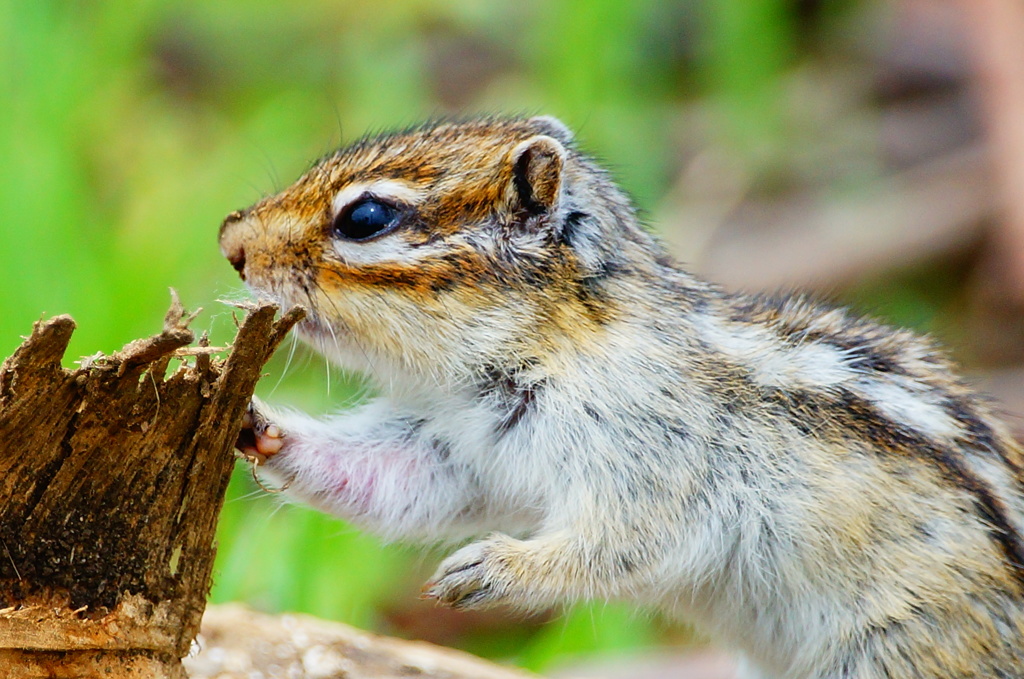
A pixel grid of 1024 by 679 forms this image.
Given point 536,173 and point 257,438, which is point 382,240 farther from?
point 257,438

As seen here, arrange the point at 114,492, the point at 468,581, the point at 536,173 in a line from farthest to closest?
1. the point at 536,173
2. the point at 468,581
3. the point at 114,492

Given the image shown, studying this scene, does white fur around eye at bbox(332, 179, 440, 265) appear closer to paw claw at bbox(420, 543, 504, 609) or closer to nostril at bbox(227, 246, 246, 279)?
nostril at bbox(227, 246, 246, 279)

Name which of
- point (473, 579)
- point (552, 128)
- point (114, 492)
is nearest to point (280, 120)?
point (552, 128)

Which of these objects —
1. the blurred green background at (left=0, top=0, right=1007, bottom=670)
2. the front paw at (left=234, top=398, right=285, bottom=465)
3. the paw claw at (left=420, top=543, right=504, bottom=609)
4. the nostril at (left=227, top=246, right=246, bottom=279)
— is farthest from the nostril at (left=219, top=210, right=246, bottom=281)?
the paw claw at (left=420, top=543, right=504, bottom=609)

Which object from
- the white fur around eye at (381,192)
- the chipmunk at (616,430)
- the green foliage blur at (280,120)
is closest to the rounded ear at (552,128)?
the chipmunk at (616,430)

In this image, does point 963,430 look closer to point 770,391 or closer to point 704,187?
point 770,391

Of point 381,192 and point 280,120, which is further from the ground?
point 280,120

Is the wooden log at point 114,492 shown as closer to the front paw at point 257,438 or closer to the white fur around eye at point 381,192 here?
the front paw at point 257,438
